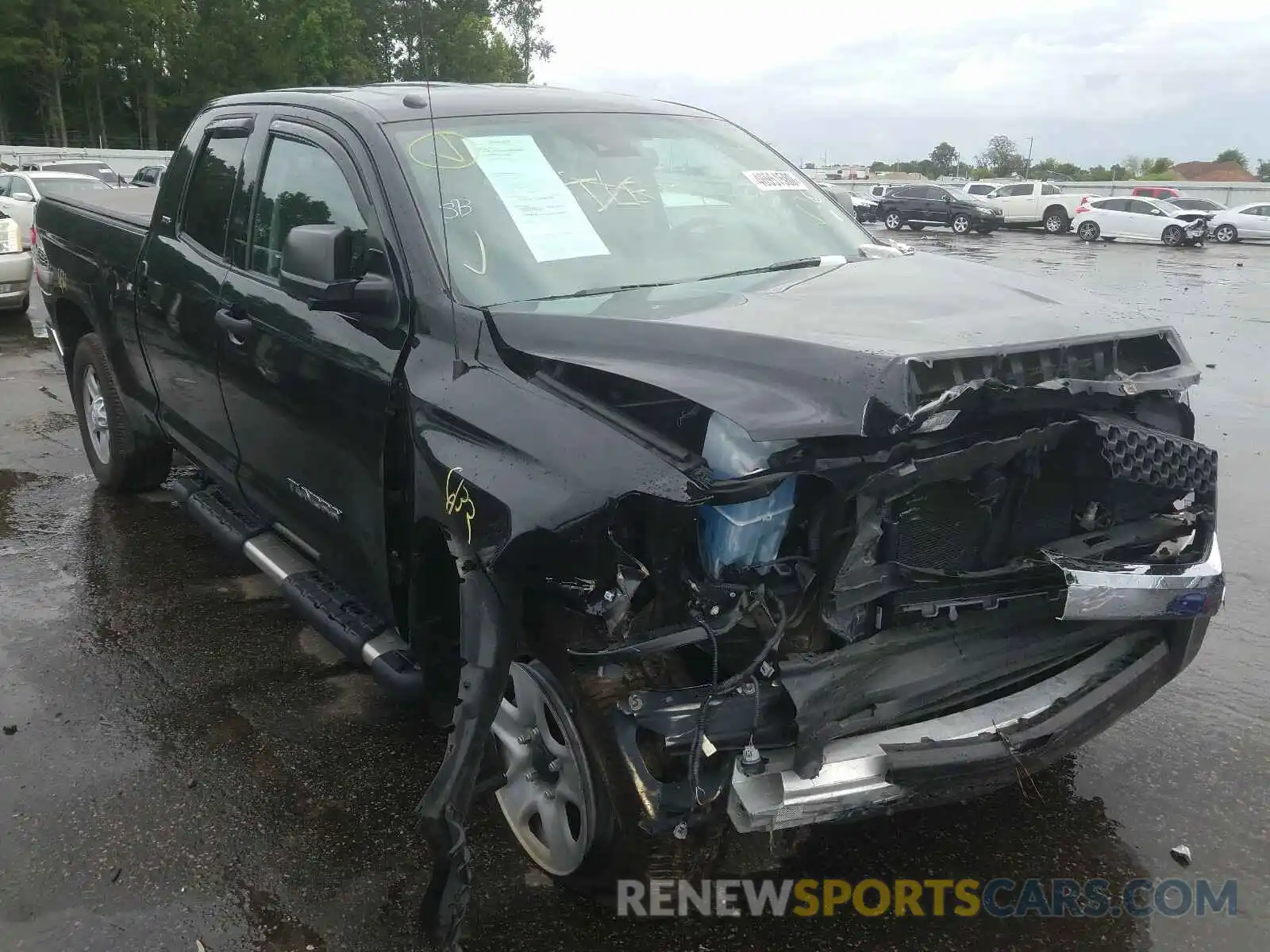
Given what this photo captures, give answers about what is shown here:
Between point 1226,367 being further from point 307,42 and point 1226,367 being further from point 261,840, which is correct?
point 307,42

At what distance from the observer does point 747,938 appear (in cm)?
264

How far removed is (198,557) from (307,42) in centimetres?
6116

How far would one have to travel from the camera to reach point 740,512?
7.38 ft

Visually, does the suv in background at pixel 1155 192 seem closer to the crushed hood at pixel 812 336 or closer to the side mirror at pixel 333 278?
the crushed hood at pixel 812 336

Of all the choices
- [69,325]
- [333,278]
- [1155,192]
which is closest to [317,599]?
[333,278]

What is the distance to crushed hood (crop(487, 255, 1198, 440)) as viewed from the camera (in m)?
2.18

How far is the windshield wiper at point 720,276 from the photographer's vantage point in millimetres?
2893

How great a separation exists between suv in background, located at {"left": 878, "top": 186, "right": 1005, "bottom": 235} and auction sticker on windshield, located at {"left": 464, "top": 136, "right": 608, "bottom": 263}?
105ft

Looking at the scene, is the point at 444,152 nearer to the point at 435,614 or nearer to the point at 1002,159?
the point at 435,614

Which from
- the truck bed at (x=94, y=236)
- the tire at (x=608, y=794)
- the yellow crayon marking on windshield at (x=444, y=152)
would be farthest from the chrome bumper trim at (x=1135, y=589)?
the truck bed at (x=94, y=236)

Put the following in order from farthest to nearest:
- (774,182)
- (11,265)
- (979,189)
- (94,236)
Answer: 1. (979,189)
2. (11,265)
3. (94,236)
4. (774,182)

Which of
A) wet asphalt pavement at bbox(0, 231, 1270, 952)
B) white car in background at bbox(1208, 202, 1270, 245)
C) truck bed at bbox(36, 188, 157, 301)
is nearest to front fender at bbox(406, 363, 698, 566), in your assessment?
wet asphalt pavement at bbox(0, 231, 1270, 952)

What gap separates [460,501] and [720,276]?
118cm

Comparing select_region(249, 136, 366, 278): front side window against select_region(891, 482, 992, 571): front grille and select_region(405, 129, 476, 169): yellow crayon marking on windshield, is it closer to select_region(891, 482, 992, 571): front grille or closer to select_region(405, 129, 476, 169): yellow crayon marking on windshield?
select_region(405, 129, 476, 169): yellow crayon marking on windshield
